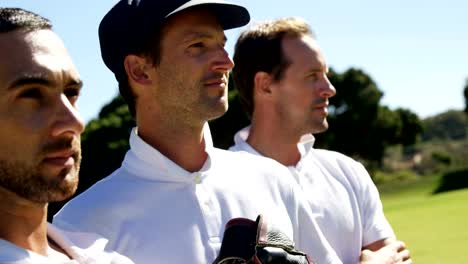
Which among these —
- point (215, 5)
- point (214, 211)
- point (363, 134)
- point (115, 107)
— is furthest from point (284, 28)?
point (363, 134)

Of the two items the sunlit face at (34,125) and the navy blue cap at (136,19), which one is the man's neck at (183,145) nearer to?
the navy blue cap at (136,19)

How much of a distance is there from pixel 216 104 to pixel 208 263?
63 centimetres

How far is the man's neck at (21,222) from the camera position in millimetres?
2188

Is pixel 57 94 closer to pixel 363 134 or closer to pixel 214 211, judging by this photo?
pixel 214 211

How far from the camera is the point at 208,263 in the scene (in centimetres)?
275

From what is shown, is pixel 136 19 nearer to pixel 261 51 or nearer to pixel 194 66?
pixel 194 66

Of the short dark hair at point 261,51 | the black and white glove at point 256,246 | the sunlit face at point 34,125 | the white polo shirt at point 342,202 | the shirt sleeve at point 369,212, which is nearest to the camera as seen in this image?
the sunlit face at point 34,125

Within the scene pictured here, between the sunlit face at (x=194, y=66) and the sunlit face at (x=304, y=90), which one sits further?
the sunlit face at (x=304, y=90)

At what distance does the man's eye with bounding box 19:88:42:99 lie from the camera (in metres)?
2.19

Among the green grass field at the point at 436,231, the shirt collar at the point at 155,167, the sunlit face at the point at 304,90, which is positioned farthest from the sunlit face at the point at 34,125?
the green grass field at the point at 436,231

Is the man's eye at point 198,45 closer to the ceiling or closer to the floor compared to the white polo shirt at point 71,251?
closer to the ceiling

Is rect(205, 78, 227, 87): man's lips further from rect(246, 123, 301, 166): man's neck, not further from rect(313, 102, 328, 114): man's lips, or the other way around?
rect(313, 102, 328, 114): man's lips

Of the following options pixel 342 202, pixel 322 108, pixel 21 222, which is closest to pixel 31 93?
pixel 21 222

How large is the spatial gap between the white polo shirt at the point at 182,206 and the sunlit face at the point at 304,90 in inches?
55.8
